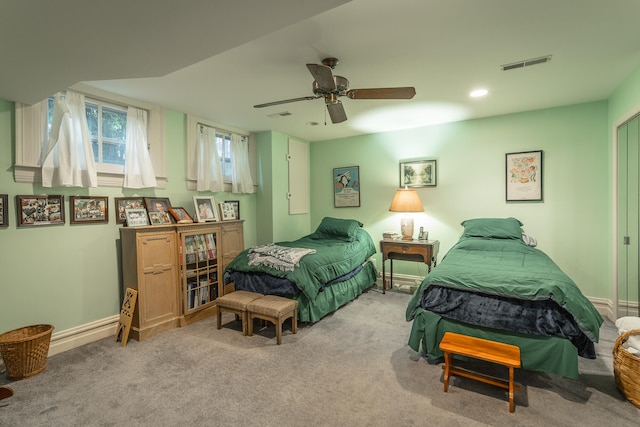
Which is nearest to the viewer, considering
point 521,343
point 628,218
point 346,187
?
point 521,343

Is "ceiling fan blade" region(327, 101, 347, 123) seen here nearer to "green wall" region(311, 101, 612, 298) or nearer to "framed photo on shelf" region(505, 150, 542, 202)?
"green wall" region(311, 101, 612, 298)

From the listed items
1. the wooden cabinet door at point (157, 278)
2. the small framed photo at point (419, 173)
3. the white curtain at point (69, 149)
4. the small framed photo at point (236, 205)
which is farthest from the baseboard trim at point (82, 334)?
the small framed photo at point (419, 173)

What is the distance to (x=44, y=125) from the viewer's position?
2670 mm

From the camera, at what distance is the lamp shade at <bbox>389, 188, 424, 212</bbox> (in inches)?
169

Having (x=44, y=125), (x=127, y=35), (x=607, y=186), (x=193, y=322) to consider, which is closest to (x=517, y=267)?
(x=607, y=186)

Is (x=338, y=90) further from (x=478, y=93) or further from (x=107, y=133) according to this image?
(x=107, y=133)

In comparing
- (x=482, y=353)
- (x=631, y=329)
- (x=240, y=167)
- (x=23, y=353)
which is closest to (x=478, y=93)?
(x=631, y=329)

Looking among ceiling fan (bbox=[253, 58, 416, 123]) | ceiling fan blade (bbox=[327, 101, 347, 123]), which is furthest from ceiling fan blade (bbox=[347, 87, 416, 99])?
ceiling fan blade (bbox=[327, 101, 347, 123])

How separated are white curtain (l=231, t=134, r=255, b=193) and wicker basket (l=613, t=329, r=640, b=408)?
427 cm

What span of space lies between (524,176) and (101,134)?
5.01 metres

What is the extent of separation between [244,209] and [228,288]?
1.30 metres

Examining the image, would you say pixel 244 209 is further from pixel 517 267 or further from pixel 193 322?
pixel 517 267

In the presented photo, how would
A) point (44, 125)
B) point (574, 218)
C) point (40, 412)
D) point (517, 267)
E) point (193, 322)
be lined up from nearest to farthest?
point (40, 412) → point (517, 267) → point (44, 125) → point (193, 322) → point (574, 218)

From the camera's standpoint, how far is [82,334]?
287 centimetres
